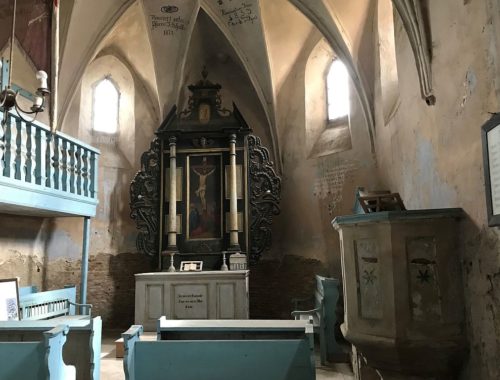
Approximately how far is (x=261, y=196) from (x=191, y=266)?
6.72 ft

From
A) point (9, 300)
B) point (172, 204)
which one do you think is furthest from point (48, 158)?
point (172, 204)

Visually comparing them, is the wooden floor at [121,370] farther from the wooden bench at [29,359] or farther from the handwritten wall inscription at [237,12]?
the handwritten wall inscription at [237,12]

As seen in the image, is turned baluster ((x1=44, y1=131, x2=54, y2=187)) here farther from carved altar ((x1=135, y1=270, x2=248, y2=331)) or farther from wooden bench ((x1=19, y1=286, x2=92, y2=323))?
carved altar ((x1=135, y1=270, x2=248, y2=331))

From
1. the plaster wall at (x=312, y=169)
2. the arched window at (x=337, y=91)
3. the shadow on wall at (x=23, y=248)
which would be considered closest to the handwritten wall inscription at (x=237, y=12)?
the plaster wall at (x=312, y=169)

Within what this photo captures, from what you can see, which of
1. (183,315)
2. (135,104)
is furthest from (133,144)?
(183,315)

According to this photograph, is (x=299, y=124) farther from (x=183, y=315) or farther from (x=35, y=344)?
(x=35, y=344)

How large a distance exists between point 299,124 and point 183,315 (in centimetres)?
476

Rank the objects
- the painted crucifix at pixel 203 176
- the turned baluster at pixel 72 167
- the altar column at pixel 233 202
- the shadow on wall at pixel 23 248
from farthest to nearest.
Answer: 1. the painted crucifix at pixel 203 176
2. the altar column at pixel 233 202
3. the shadow on wall at pixel 23 248
4. the turned baluster at pixel 72 167

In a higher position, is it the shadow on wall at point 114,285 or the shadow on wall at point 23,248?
the shadow on wall at point 23,248

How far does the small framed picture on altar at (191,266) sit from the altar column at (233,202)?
2.60 ft

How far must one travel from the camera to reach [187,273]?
7492 millimetres

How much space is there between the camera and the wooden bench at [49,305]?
6348mm

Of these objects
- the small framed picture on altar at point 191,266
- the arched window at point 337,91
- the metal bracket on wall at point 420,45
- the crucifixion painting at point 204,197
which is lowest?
Answer: the small framed picture on altar at point 191,266

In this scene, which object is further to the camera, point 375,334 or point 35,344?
point 375,334
